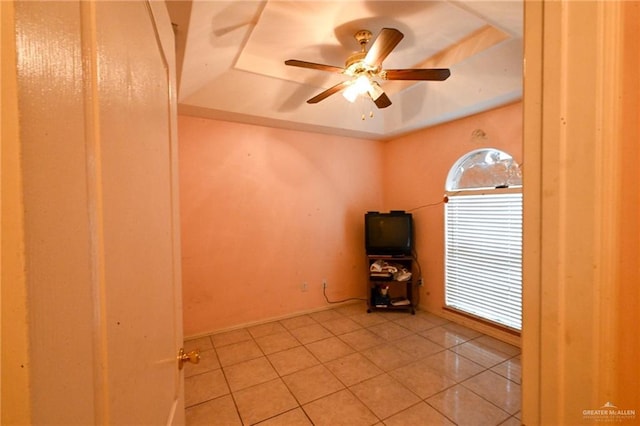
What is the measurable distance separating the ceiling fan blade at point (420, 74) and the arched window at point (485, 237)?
1406 millimetres

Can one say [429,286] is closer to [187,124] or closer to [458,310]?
[458,310]

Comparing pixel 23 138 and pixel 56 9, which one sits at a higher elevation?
pixel 56 9

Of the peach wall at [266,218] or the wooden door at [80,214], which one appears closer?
the wooden door at [80,214]

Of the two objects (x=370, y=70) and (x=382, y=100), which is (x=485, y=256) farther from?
(x=370, y=70)

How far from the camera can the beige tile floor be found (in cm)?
180

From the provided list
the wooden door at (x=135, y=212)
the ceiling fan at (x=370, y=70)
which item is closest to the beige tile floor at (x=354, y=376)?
the wooden door at (x=135, y=212)

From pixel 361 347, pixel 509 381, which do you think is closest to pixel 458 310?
pixel 509 381

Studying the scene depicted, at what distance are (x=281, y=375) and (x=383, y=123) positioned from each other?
10.3 feet

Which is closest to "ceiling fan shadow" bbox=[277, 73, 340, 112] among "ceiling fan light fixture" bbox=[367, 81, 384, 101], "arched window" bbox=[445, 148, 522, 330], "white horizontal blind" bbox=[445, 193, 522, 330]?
"ceiling fan light fixture" bbox=[367, 81, 384, 101]

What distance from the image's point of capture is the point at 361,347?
264cm

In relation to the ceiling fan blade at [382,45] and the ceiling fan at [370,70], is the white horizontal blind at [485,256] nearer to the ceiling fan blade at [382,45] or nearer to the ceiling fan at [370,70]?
the ceiling fan at [370,70]

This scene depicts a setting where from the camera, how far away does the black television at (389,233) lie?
3.47 meters

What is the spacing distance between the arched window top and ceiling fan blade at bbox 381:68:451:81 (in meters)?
1.37

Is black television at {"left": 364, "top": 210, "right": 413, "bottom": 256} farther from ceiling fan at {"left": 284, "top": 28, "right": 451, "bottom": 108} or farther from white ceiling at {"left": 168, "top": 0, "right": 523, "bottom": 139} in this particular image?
ceiling fan at {"left": 284, "top": 28, "right": 451, "bottom": 108}
